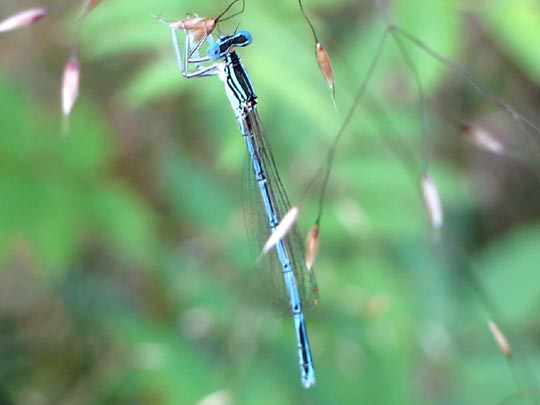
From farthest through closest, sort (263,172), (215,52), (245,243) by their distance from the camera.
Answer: (245,243) → (263,172) → (215,52)

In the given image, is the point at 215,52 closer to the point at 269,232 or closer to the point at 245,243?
the point at 269,232

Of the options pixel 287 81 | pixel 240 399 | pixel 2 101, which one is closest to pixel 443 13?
pixel 287 81

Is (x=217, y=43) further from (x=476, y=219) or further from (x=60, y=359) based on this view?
(x=476, y=219)

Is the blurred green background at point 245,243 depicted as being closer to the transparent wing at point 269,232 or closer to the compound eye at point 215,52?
the transparent wing at point 269,232

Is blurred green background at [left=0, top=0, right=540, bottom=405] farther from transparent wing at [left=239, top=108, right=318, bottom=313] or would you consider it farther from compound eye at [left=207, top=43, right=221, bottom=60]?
compound eye at [left=207, top=43, right=221, bottom=60]

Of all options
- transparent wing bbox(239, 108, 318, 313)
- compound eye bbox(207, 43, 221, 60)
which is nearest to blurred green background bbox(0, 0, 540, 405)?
transparent wing bbox(239, 108, 318, 313)

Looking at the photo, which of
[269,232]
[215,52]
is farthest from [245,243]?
[215,52]

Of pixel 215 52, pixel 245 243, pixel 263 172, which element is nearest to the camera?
pixel 215 52
